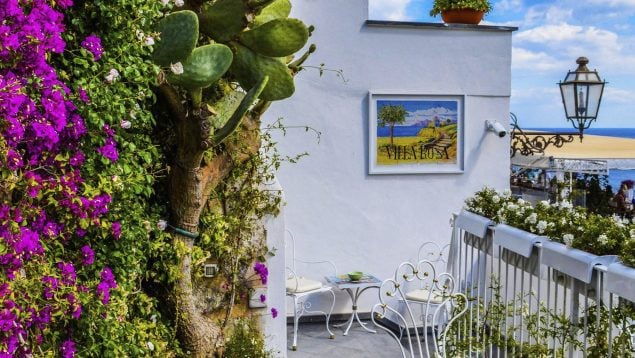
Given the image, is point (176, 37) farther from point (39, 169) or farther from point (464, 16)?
point (464, 16)

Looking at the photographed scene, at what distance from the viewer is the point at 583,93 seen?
683 cm

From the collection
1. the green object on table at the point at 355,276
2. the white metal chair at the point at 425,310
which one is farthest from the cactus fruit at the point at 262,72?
the green object on table at the point at 355,276

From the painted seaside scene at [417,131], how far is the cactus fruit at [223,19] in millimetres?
3706

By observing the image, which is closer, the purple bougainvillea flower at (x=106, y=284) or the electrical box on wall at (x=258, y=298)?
the purple bougainvillea flower at (x=106, y=284)

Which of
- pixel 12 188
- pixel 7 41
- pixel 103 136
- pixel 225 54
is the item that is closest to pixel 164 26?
pixel 225 54

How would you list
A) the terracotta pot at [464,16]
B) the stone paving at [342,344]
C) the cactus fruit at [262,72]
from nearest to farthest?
the cactus fruit at [262,72], the stone paving at [342,344], the terracotta pot at [464,16]

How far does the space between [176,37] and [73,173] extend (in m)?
0.80

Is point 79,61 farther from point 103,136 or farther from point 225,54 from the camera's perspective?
point 225,54

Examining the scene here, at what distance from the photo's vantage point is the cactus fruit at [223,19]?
321cm

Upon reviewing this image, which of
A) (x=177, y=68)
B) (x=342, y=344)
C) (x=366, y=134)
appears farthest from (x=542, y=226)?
(x=366, y=134)

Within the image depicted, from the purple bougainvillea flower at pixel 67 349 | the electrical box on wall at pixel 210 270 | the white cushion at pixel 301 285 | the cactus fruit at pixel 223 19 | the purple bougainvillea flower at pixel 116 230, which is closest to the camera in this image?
the purple bougainvillea flower at pixel 67 349

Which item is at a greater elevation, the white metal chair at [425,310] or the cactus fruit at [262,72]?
the cactus fruit at [262,72]

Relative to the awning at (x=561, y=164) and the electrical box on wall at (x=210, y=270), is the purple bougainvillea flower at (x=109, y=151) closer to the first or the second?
the electrical box on wall at (x=210, y=270)

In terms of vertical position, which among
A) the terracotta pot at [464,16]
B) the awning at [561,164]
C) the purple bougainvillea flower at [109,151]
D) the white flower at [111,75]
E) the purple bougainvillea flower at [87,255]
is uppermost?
the terracotta pot at [464,16]
